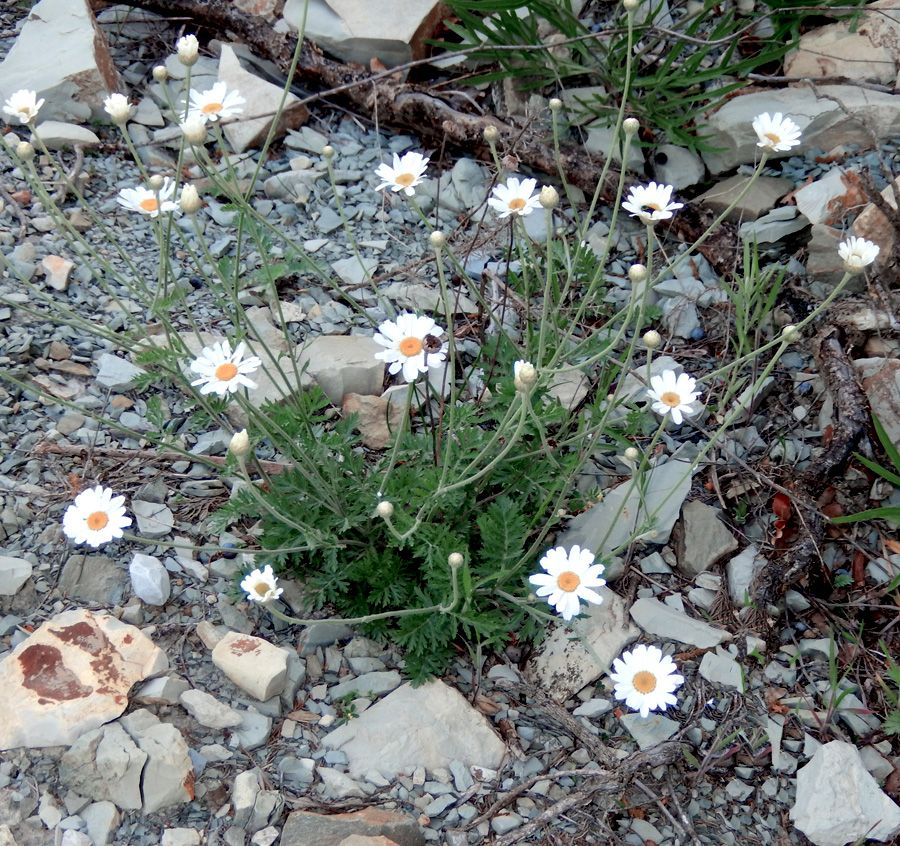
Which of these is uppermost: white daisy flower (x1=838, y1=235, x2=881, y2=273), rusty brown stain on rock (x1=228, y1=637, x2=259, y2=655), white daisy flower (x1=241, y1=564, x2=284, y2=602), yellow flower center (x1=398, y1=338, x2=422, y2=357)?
white daisy flower (x1=838, y1=235, x2=881, y2=273)

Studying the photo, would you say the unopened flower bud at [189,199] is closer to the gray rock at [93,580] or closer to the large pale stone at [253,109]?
the gray rock at [93,580]

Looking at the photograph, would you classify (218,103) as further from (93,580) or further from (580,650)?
(580,650)

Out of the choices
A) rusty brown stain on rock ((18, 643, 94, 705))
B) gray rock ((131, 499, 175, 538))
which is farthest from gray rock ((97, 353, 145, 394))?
rusty brown stain on rock ((18, 643, 94, 705))

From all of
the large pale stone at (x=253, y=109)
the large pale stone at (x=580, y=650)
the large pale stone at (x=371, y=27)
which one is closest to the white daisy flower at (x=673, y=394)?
the large pale stone at (x=580, y=650)

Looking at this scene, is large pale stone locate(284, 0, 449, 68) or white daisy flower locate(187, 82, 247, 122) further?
large pale stone locate(284, 0, 449, 68)

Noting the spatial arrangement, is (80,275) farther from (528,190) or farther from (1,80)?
(528,190)

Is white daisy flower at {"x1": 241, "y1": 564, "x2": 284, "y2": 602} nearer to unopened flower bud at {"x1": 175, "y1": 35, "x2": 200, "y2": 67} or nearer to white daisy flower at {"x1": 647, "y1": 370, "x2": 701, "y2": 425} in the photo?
white daisy flower at {"x1": 647, "y1": 370, "x2": 701, "y2": 425}
